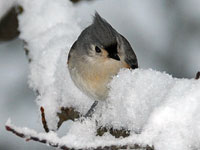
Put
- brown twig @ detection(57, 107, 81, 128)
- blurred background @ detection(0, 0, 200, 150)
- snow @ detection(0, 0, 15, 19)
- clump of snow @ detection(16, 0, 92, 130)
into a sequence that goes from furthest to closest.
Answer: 1. blurred background @ detection(0, 0, 200, 150)
2. snow @ detection(0, 0, 15, 19)
3. clump of snow @ detection(16, 0, 92, 130)
4. brown twig @ detection(57, 107, 81, 128)

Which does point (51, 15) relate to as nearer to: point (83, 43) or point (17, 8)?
point (17, 8)

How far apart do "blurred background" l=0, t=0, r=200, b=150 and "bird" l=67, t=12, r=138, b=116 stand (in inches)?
61.0

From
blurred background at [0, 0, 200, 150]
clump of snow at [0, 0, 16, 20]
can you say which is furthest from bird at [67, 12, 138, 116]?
blurred background at [0, 0, 200, 150]

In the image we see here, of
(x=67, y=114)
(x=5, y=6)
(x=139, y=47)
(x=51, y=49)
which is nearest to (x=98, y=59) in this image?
(x=67, y=114)

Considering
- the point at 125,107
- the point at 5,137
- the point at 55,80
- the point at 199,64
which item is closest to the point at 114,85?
the point at 125,107

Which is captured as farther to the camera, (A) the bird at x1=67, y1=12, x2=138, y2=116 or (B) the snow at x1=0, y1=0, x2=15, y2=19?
A: (B) the snow at x1=0, y1=0, x2=15, y2=19

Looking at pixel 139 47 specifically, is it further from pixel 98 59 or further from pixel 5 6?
pixel 98 59

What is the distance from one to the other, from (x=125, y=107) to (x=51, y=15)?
174 cm

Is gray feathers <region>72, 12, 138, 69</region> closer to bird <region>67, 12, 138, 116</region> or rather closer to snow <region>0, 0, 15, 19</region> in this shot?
bird <region>67, 12, 138, 116</region>

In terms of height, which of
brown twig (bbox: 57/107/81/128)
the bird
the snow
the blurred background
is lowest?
brown twig (bbox: 57/107/81/128)

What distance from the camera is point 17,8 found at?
13.1ft

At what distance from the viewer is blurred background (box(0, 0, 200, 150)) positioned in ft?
16.7

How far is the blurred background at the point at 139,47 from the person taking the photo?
5102 millimetres

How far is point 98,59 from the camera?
316 cm
